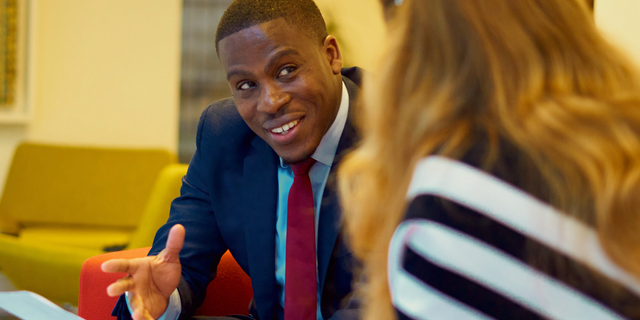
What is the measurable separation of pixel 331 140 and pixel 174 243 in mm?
452

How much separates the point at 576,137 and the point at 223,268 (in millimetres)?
1151

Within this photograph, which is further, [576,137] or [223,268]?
[223,268]

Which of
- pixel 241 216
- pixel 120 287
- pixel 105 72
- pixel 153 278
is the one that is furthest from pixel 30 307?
pixel 105 72

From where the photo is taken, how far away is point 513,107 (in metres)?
0.60

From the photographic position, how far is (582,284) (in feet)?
1.82

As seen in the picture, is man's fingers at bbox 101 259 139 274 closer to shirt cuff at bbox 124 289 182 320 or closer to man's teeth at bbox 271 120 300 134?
shirt cuff at bbox 124 289 182 320

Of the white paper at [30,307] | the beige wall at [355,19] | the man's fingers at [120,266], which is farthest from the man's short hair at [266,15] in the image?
the beige wall at [355,19]

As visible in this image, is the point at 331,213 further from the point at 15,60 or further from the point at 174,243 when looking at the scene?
the point at 15,60

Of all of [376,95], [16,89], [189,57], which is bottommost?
[16,89]

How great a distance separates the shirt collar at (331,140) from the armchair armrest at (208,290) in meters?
0.45

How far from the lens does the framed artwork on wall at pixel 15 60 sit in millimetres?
3328

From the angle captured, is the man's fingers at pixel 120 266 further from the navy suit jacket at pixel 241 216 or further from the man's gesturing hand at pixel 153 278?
the navy suit jacket at pixel 241 216

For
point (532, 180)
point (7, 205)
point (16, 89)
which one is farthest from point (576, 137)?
point (16, 89)

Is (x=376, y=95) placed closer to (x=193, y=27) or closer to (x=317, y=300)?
(x=317, y=300)
